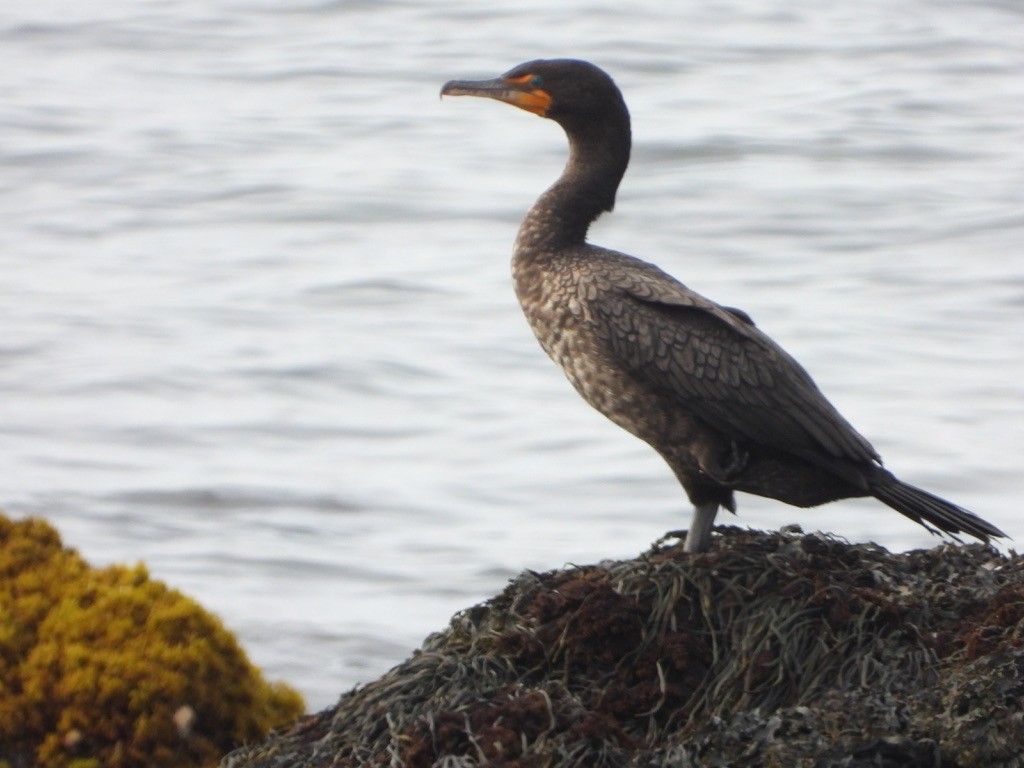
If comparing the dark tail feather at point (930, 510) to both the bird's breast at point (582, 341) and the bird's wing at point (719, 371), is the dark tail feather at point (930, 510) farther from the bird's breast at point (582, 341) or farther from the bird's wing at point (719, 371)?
the bird's breast at point (582, 341)

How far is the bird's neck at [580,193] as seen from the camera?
5633 mm

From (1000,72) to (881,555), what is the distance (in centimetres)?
1738

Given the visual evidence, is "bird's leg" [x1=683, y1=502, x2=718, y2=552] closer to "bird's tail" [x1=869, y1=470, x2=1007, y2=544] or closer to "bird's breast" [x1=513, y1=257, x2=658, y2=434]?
"bird's breast" [x1=513, y1=257, x2=658, y2=434]

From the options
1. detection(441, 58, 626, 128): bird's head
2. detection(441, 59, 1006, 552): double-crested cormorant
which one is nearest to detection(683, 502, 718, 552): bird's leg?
detection(441, 59, 1006, 552): double-crested cormorant

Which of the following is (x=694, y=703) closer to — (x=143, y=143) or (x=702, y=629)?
(x=702, y=629)

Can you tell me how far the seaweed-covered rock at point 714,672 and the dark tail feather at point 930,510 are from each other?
0.15 meters

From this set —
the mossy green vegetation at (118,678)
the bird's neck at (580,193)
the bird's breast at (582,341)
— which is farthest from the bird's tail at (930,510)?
the mossy green vegetation at (118,678)

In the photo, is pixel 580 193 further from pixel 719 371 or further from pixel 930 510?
pixel 930 510

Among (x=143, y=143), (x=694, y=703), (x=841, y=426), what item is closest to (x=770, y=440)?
(x=841, y=426)

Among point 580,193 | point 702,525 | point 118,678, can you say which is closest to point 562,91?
point 580,193

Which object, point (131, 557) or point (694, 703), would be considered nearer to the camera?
point (694, 703)

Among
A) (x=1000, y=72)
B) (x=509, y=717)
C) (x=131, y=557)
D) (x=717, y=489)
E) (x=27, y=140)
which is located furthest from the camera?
(x=1000, y=72)

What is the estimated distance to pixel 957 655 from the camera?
14.7ft

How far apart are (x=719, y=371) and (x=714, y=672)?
993mm
